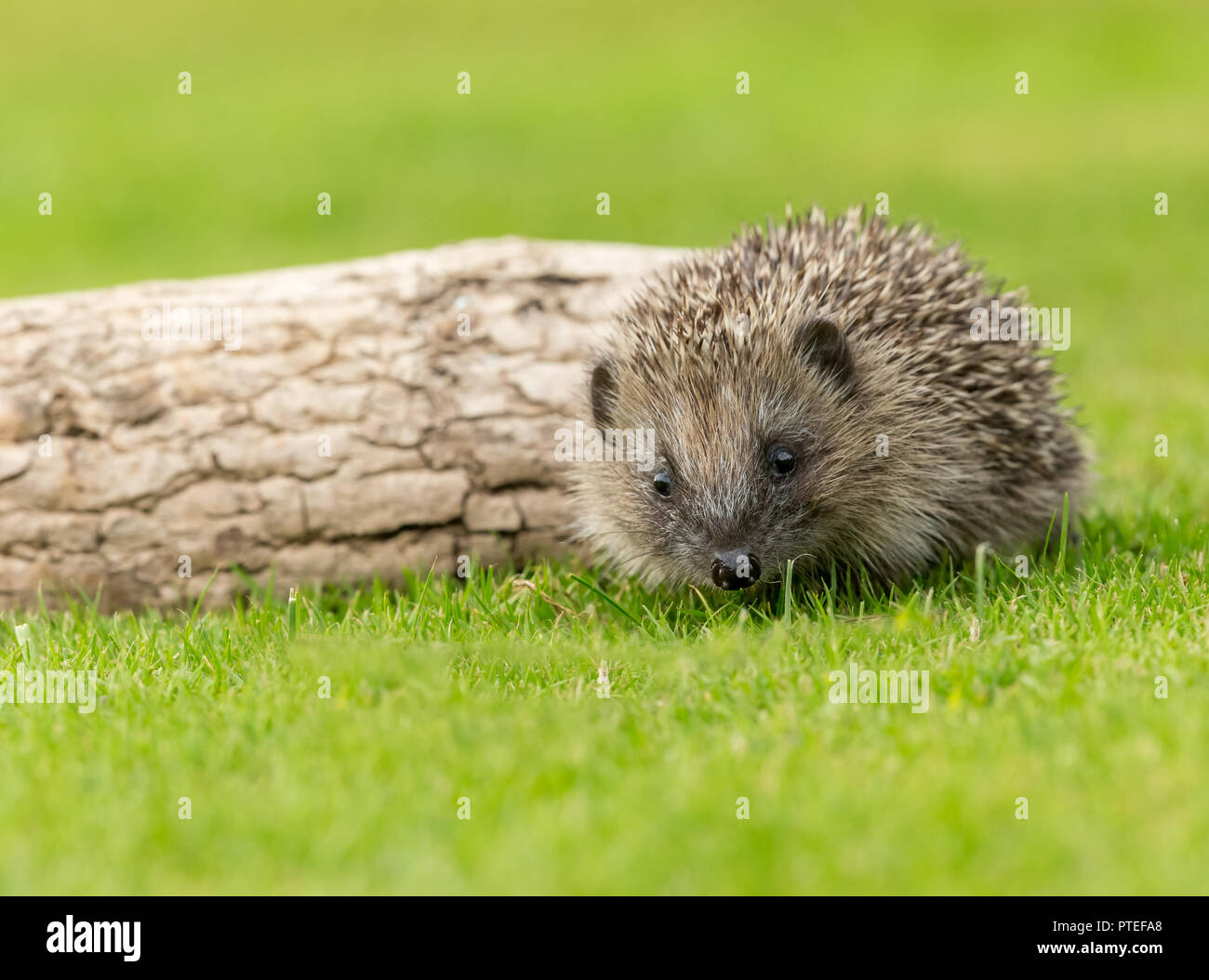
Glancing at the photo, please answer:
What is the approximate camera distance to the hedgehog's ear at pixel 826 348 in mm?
7066

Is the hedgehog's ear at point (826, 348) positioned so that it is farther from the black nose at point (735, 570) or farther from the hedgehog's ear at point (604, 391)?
the black nose at point (735, 570)

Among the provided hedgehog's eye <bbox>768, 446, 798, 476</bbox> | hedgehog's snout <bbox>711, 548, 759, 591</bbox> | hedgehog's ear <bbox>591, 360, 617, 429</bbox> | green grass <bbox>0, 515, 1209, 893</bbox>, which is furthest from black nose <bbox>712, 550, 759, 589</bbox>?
hedgehog's ear <bbox>591, 360, 617, 429</bbox>

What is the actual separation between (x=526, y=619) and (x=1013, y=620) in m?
2.44

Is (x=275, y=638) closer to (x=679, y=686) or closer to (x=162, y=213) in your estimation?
(x=679, y=686)

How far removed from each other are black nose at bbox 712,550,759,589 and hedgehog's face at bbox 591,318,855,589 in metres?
0.01

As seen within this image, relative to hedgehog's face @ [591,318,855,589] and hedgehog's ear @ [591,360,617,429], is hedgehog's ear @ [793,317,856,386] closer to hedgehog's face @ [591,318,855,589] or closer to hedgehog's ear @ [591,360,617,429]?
hedgehog's face @ [591,318,855,589]

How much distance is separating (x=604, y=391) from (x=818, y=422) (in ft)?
4.15

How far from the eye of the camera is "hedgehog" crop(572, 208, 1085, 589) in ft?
22.8

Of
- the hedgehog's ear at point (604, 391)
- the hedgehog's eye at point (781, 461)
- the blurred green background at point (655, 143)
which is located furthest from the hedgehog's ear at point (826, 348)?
the blurred green background at point (655, 143)

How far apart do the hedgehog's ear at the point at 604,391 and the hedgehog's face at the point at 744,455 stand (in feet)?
0.65

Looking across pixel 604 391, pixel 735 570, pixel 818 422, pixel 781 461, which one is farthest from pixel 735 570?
pixel 604 391

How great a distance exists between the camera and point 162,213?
22219 millimetres

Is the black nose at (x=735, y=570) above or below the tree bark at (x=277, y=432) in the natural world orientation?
below

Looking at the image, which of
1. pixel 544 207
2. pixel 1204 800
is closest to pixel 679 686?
pixel 1204 800
